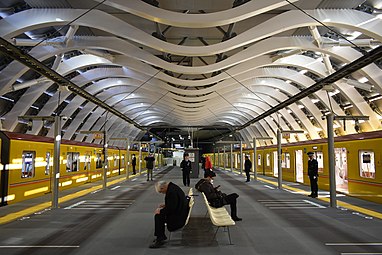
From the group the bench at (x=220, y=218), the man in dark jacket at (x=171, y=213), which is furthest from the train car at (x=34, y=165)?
the bench at (x=220, y=218)

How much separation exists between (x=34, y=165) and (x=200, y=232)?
366 inches

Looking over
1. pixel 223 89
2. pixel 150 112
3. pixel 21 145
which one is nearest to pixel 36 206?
pixel 21 145

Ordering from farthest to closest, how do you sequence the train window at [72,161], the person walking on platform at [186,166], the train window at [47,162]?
1. the train window at [72,161]
2. the person walking on platform at [186,166]
3. the train window at [47,162]

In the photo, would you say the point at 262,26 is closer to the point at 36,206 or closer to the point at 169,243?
the point at 169,243

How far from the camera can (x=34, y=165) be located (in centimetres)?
1333

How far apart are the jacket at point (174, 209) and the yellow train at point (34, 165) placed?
7.67 metres

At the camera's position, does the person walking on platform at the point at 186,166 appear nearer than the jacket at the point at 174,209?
No

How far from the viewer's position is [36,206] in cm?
1076

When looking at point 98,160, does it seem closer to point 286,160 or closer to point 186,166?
point 186,166

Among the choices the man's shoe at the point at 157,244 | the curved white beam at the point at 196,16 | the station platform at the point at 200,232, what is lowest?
the station platform at the point at 200,232

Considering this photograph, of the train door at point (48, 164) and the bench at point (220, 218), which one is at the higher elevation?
the train door at point (48, 164)

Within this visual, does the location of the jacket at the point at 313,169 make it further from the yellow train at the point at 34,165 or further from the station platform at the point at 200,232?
the yellow train at the point at 34,165

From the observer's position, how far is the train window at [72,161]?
56.5ft

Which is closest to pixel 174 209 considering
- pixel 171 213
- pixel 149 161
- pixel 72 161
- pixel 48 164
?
pixel 171 213
